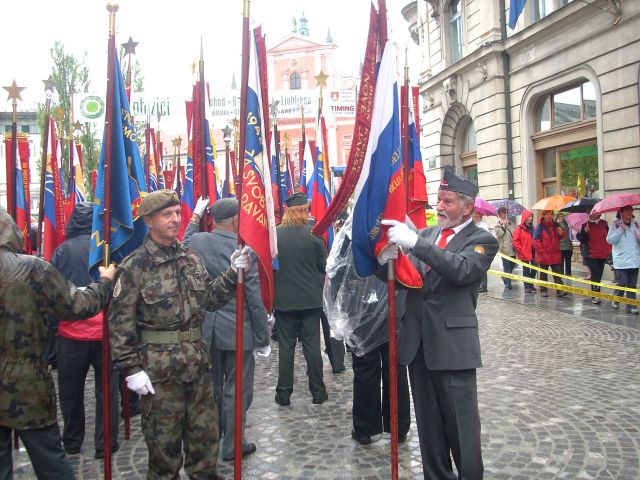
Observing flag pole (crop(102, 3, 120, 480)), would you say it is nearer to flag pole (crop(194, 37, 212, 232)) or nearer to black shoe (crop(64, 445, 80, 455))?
black shoe (crop(64, 445, 80, 455))

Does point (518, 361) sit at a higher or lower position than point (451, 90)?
lower

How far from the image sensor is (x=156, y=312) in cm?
311

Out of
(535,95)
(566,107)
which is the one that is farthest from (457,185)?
(535,95)

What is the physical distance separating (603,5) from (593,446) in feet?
37.7

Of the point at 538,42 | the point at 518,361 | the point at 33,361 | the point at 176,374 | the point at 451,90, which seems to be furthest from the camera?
the point at 451,90

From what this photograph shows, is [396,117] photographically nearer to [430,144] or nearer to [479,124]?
[479,124]

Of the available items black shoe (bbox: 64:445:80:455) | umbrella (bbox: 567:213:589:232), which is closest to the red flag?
black shoe (bbox: 64:445:80:455)

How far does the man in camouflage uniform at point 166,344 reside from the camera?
10.1 feet

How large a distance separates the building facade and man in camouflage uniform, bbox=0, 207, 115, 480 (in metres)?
12.3

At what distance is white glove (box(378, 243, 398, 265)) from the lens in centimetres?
316

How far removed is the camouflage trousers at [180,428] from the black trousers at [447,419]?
4.25 ft

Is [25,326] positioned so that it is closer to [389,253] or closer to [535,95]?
[389,253]

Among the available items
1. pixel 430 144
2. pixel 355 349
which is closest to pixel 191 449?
pixel 355 349

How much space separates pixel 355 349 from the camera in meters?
4.35
